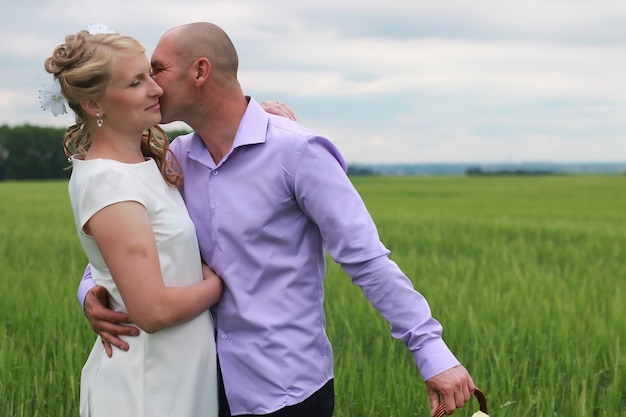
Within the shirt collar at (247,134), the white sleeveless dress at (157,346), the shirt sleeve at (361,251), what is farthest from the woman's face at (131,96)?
the shirt sleeve at (361,251)

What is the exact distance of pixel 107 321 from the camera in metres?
1.87

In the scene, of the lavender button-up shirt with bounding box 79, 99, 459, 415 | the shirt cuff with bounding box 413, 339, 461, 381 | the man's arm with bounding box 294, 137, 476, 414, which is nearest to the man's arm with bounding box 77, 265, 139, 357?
the lavender button-up shirt with bounding box 79, 99, 459, 415

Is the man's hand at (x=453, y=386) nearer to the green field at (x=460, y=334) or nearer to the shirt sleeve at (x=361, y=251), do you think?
the shirt sleeve at (x=361, y=251)

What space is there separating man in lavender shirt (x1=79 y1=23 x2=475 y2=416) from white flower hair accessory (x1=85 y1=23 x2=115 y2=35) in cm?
13

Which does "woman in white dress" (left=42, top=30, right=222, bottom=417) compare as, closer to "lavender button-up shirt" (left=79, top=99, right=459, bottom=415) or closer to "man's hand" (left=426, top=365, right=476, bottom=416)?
"lavender button-up shirt" (left=79, top=99, right=459, bottom=415)

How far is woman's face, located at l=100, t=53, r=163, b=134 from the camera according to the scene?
176 cm

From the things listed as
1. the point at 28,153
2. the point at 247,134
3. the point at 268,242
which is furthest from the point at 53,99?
the point at 28,153

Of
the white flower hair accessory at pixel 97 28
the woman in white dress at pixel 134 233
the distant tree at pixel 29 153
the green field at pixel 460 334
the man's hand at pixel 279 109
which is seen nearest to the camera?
the woman in white dress at pixel 134 233

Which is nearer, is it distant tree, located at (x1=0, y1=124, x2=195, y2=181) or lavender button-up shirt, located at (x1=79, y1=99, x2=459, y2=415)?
lavender button-up shirt, located at (x1=79, y1=99, x2=459, y2=415)

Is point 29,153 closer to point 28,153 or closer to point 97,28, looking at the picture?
point 28,153

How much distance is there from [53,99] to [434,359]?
3.81 ft

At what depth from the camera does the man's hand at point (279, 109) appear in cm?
224

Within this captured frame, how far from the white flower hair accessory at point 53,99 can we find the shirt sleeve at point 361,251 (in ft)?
2.04

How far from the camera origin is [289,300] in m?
1.94
